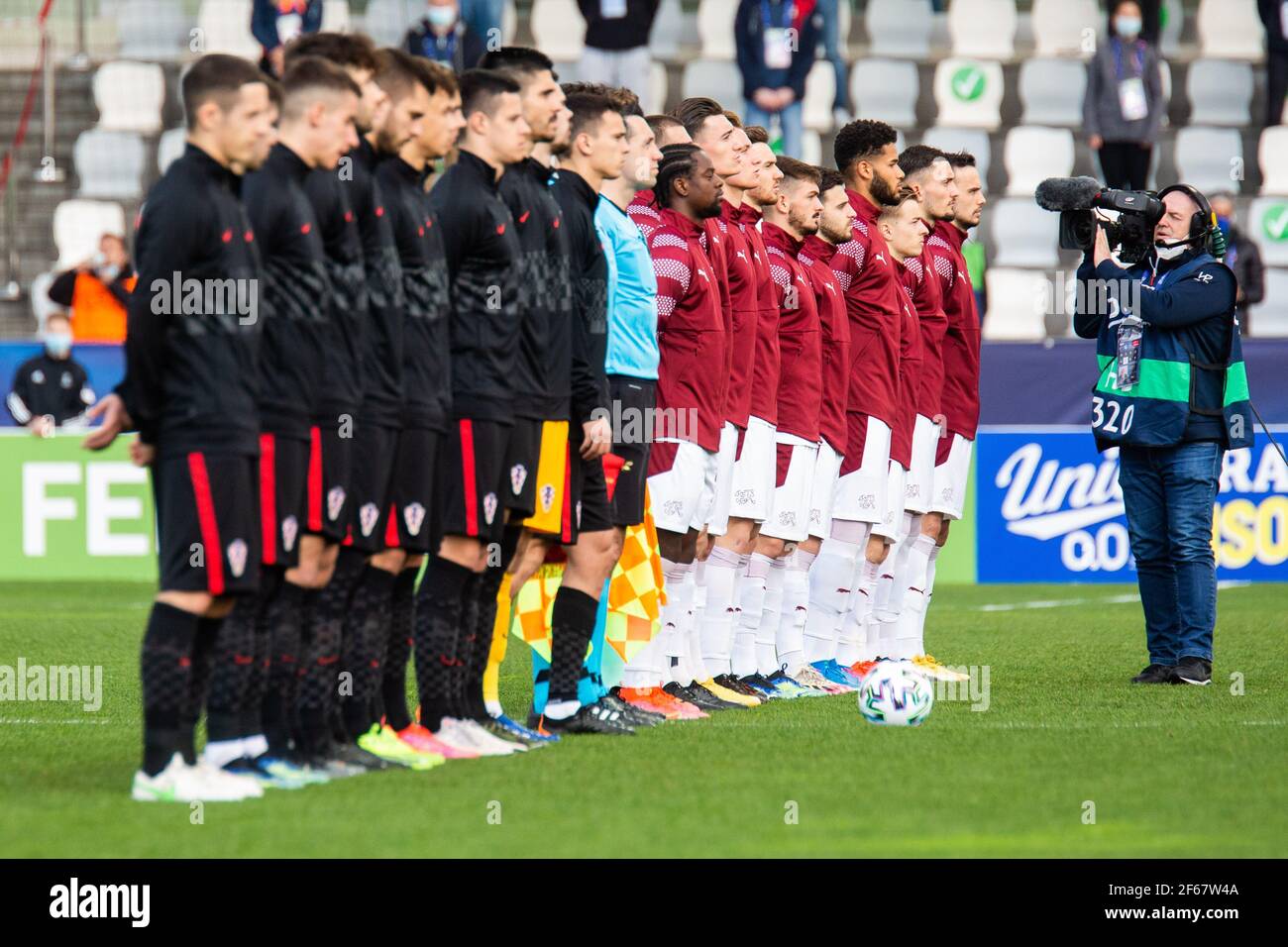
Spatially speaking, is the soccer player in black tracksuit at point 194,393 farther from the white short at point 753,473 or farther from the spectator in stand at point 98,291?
the spectator in stand at point 98,291

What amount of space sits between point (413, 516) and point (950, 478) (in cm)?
468

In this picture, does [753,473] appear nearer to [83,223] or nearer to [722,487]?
[722,487]

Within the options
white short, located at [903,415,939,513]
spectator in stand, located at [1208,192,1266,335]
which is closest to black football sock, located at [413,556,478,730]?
white short, located at [903,415,939,513]

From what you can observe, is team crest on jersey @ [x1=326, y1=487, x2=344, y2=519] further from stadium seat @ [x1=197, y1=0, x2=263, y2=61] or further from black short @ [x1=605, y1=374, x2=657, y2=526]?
stadium seat @ [x1=197, y1=0, x2=263, y2=61]

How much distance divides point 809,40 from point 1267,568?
6294 millimetres

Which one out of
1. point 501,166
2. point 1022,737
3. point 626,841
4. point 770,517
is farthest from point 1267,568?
point 626,841

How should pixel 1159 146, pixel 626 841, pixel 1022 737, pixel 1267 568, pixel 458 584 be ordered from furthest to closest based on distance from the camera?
pixel 1159 146
pixel 1267 568
pixel 1022 737
pixel 458 584
pixel 626 841

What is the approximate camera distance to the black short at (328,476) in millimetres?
6512

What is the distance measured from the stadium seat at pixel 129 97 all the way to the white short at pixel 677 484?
1337 cm

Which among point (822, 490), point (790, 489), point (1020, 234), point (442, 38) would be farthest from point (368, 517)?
point (1020, 234)

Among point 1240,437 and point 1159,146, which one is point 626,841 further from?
point 1159,146

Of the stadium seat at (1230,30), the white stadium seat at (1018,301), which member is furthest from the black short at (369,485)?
the stadium seat at (1230,30)

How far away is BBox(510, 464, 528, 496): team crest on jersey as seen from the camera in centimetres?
736

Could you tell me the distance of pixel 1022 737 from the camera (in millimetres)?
7914
